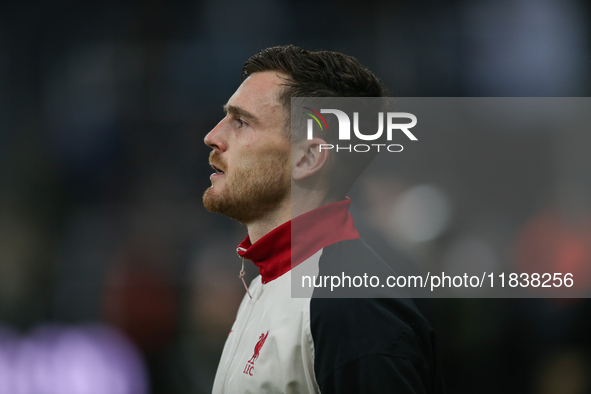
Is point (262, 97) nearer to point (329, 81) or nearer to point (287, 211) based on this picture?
point (329, 81)

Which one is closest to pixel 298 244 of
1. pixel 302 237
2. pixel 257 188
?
pixel 302 237

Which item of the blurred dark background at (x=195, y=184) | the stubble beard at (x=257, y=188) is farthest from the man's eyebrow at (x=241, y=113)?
the blurred dark background at (x=195, y=184)

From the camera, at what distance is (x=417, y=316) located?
0.74 m

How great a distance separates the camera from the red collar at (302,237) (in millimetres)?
877

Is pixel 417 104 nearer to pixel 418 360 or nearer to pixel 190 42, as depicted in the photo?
pixel 190 42

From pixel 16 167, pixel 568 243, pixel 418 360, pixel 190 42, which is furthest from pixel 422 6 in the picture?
pixel 16 167

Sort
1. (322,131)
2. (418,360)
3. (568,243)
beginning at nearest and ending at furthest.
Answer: (418,360), (322,131), (568,243)

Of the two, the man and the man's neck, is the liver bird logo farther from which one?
the man's neck

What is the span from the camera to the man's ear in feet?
3.03

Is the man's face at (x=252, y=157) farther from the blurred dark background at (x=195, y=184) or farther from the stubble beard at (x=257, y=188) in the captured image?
the blurred dark background at (x=195, y=184)

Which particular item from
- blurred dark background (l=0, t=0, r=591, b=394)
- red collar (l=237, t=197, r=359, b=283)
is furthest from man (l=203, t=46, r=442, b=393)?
blurred dark background (l=0, t=0, r=591, b=394)

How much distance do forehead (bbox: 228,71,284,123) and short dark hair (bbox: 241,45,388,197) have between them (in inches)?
0.6

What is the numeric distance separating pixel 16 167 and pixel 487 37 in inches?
107

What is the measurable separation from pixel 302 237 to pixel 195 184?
1.67 m
